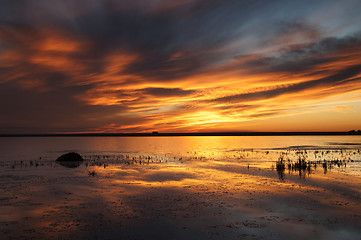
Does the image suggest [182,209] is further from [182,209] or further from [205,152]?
[205,152]

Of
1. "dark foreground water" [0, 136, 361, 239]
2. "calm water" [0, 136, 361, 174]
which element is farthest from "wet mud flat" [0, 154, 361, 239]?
"calm water" [0, 136, 361, 174]

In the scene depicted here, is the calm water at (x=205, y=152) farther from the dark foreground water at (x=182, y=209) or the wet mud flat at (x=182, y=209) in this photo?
the wet mud flat at (x=182, y=209)

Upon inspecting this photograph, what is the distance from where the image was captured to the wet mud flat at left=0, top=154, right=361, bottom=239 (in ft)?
36.9

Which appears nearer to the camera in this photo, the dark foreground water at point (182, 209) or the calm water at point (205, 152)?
the dark foreground water at point (182, 209)

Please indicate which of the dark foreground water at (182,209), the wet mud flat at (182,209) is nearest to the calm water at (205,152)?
the dark foreground water at (182,209)

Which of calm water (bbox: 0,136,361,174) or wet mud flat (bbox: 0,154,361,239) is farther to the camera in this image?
calm water (bbox: 0,136,361,174)

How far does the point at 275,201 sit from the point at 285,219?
3.47m

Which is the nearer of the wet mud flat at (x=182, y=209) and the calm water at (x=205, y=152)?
the wet mud flat at (x=182, y=209)

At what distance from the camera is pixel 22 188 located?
20.4 metres

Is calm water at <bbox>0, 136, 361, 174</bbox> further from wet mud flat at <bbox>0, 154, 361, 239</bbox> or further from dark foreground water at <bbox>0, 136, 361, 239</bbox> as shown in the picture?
wet mud flat at <bbox>0, 154, 361, 239</bbox>

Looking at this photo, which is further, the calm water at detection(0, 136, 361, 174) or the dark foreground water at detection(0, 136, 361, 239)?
the calm water at detection(0, 136, 361, 174)

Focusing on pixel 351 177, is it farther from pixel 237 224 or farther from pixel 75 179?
pixel 75 179

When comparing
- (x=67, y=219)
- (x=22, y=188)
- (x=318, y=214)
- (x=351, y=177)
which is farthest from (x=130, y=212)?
(x=351, y=177)

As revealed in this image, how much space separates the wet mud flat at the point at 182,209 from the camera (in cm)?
1125
